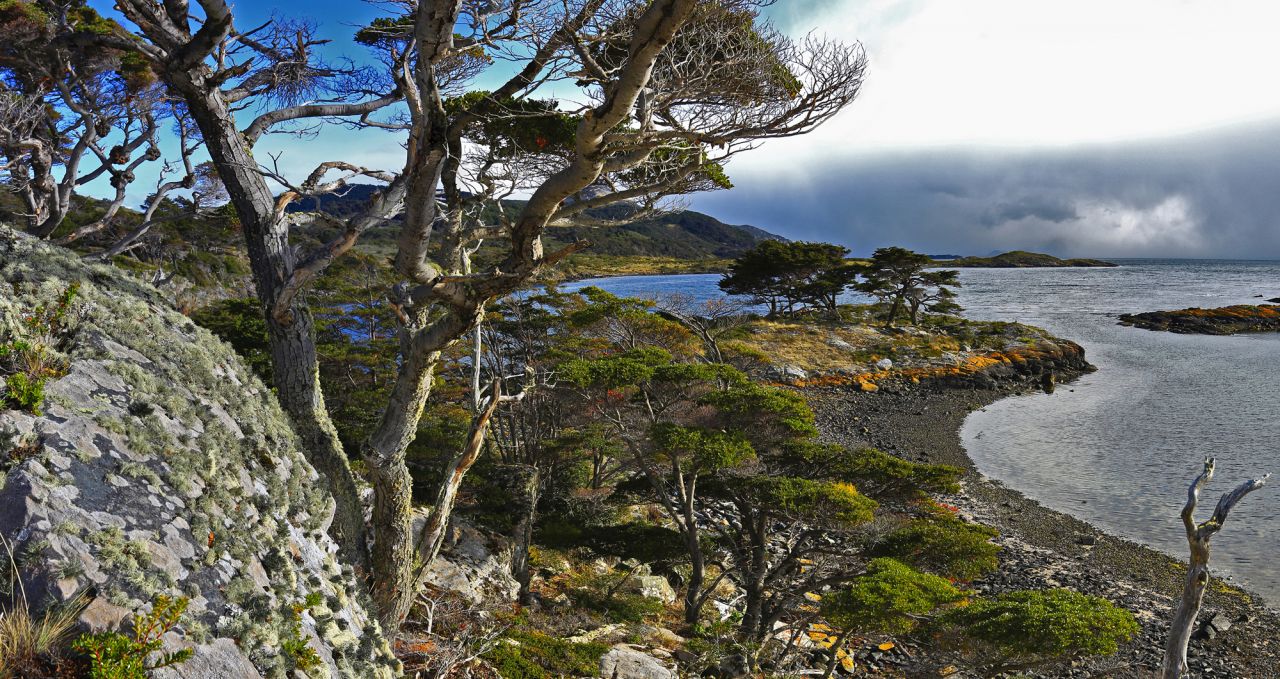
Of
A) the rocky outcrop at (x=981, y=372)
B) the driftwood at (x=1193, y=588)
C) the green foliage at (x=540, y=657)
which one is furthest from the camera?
the rocky outcrop at (x=981, y=372)

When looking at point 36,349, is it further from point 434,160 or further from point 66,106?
point 66,106

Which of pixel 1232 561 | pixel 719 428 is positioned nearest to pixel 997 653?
pixel 719 428

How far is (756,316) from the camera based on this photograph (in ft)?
144

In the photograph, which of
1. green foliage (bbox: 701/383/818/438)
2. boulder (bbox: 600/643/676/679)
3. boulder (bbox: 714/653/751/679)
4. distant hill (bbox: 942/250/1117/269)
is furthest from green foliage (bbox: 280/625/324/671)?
distant hill (bbox: 942/250/1117/269)

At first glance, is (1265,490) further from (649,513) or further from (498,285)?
(498,285)

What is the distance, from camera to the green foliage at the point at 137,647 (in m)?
1.58

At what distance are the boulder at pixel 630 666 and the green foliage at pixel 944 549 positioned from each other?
3.68m

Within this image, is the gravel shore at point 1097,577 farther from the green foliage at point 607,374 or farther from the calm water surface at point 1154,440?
the green foliage at point 607,374

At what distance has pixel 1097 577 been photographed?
12562 millimetres

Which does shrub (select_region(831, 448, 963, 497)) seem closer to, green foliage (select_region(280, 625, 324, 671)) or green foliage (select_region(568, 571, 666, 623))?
green foliage (select_region(568, 571, 666, 623))

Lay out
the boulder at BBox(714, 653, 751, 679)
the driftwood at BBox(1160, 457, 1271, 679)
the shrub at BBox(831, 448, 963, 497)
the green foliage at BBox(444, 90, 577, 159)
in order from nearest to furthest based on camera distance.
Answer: the green foliage at BBox(444, 90, 577, 159)
the driftwood at BBox(1160, 457, 1271, 679)
the boulder at BBox(714, 653, 751, 679)
the shrub at BBox(831, 448, 963, 497)

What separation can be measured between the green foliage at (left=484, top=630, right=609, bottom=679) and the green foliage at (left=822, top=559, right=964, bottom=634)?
2.58m

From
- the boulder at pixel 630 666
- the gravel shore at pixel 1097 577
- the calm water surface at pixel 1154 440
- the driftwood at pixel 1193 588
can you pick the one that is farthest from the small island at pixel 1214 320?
the boulder at pixel 630 666

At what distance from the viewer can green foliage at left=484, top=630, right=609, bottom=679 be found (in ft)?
16.0
